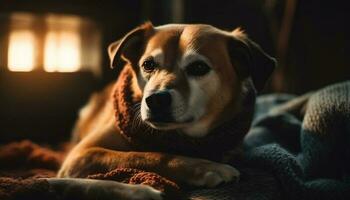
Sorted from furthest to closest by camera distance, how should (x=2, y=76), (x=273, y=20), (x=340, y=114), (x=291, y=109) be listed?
(x=273, y=20), (x=2, y=76), (x=291, y=109), (x=340, y=114)

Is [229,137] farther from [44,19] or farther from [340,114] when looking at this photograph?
[44,19]

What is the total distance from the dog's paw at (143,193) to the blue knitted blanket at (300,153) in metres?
0.17

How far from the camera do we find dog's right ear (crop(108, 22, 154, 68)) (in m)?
1.93

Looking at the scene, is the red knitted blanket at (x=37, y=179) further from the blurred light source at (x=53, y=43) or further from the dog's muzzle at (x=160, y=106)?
the blurred light source at (x=53, y=43)

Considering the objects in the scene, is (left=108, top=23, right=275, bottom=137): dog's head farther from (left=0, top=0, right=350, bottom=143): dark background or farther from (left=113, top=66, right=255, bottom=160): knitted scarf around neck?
(left=0, top=0, right=350, bottom=143): dark background

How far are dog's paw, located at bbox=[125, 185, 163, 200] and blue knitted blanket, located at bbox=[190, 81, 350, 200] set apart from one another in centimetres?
17

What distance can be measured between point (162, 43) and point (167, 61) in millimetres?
90

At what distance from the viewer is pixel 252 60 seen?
6.06ft

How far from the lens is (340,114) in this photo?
2.07 m

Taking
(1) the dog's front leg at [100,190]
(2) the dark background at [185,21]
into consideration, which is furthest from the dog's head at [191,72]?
(2) the dark background at [185,21]

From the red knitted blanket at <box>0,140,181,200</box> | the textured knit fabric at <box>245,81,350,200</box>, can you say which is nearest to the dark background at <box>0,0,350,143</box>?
the textured knit fabric at <box>245,81,350,200</box>

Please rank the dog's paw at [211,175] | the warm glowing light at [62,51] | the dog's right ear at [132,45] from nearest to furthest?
the dog's paw at [211,175] → the dog's right ear at [132,45] → the warm glowing light at [62,51]

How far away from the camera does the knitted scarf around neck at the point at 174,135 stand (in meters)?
1.79

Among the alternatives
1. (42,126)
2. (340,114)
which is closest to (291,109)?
(340,114)
